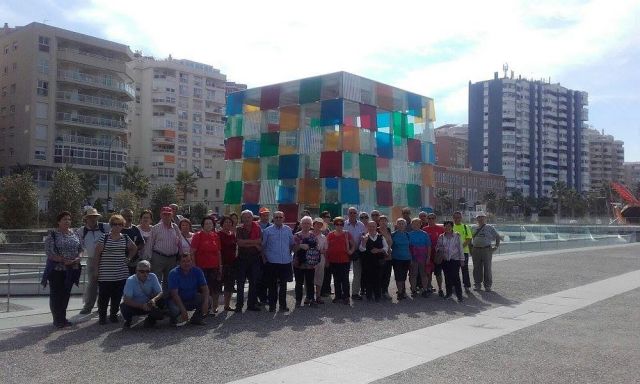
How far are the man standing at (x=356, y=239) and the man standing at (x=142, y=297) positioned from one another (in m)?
4.57

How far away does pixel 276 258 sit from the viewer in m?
10.9

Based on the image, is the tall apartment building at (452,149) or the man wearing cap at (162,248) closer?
the man wearing cap at (162,248)

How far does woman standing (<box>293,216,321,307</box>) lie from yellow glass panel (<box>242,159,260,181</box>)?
23.9 m

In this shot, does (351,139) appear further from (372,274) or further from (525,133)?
(525,133)

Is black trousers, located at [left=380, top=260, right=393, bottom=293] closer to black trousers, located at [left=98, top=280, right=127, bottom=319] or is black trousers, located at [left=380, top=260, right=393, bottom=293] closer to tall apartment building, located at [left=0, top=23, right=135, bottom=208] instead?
black trousers, located at [left=98, top=280, right=127, bottom=319]

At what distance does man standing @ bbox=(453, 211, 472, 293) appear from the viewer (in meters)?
13.7

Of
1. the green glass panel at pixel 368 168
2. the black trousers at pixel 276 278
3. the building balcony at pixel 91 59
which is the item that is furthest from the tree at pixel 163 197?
the black trousers at pixel 276 278

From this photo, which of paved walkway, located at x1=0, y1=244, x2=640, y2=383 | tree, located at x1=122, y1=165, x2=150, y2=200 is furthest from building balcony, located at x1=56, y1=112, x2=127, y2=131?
paved walkway, located at x1=0, y1=244, x2=640, y2=383

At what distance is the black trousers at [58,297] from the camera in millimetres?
9164

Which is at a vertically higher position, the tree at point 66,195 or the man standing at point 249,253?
the tree at point 66,195

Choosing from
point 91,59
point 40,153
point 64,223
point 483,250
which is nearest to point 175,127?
point 91,59

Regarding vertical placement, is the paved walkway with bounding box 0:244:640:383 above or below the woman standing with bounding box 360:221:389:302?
below

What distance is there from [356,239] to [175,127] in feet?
Result: 270

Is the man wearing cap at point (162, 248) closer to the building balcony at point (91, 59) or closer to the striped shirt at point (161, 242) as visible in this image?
the striped shirt at point (161, 242)
